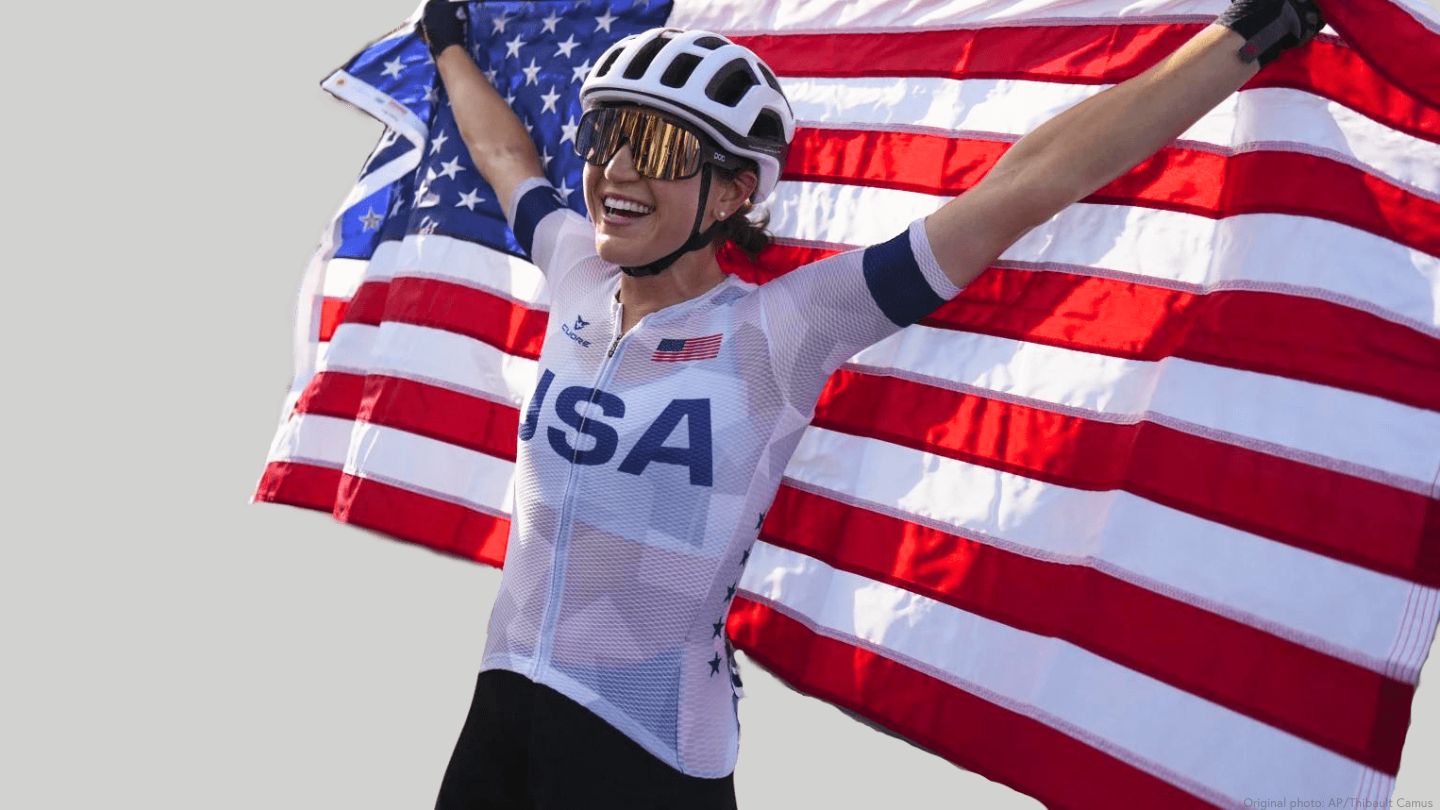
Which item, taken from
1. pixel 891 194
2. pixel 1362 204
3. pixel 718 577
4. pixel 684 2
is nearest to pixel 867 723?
pixel 718 577

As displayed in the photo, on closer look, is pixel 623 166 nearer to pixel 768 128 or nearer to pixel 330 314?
pixel 768 128

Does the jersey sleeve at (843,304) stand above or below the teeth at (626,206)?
below

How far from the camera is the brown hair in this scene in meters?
3.39

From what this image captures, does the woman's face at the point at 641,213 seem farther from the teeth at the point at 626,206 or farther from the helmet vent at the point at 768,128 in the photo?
the helmet vent at the point at 768,128

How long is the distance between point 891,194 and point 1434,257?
1.36 m

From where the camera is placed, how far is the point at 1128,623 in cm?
303

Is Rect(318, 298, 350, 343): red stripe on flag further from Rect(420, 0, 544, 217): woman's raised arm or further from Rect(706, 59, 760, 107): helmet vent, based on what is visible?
Rect(706, 59, 760, 107): helmet vent

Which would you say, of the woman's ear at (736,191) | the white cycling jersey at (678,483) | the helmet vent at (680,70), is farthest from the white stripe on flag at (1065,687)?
the helmet vent at (680,70)

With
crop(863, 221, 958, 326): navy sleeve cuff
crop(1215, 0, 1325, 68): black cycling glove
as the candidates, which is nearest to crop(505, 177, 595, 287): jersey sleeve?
crop(863, 221, 958, 326): navy sleeve cuff

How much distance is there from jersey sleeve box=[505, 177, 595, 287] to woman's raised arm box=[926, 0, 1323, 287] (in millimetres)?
1169

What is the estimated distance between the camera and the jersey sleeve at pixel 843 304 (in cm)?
310

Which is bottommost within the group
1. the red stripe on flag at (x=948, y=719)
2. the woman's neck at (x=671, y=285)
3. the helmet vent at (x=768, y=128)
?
the red stripe on flag at (x=948, y=719)

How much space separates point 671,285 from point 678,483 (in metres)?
0.57

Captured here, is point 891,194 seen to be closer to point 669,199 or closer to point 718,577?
point 669,199
